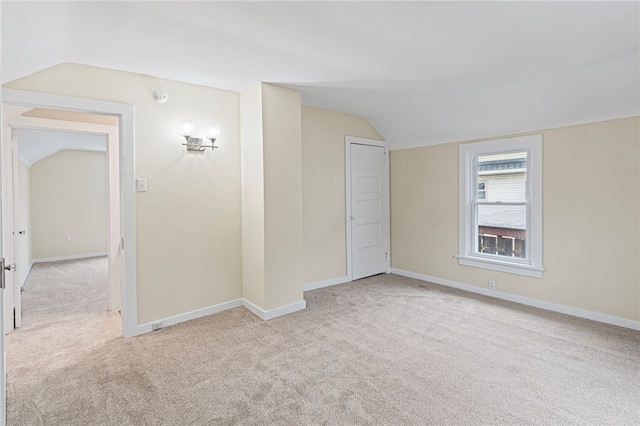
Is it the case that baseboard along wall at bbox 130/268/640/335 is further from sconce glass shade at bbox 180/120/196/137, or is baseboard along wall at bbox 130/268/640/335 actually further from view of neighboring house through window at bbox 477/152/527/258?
sconce glass shade at bbox 180/120/196/137

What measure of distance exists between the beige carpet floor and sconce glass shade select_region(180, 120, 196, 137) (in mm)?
1868

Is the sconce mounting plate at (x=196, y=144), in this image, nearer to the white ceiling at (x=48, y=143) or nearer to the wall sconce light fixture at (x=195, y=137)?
the wall sconce light fixture at (x=195, y=137)

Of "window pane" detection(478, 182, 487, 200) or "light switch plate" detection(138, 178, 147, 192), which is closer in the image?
"light switch plate" detection(138, 178, 147, 192)

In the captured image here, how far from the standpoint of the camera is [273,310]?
3545 millimetres

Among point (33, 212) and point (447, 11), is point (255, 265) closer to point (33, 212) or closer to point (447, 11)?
point (447, 11)

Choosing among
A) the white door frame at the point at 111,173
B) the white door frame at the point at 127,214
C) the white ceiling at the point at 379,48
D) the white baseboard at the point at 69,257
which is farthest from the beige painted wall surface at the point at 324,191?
the white baseboard at the point at 69,257

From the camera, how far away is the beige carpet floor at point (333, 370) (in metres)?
2.06

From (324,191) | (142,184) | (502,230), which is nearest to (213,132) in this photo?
(142,184)

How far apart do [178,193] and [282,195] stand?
1028 mm

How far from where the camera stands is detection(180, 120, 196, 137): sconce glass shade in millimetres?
3303

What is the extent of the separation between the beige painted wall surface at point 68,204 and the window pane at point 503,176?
6.52 meters

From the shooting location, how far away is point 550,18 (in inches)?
83.7

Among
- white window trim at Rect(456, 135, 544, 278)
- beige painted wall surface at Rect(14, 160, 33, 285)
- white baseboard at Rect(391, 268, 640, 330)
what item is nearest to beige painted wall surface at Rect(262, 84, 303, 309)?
white baseboard at Rect(391, 268, 640, 330)

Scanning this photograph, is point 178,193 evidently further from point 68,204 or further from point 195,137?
point 68,204
